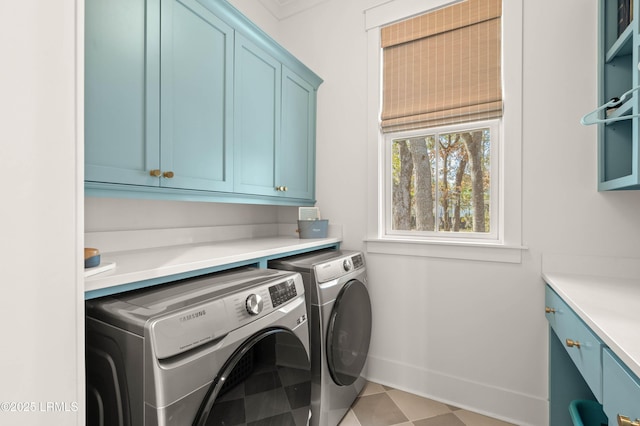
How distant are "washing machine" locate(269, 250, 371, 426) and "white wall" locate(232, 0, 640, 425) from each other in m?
0.35

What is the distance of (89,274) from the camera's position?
882mm

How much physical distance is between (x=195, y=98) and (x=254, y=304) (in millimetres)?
1011

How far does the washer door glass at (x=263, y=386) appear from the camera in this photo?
87 cm

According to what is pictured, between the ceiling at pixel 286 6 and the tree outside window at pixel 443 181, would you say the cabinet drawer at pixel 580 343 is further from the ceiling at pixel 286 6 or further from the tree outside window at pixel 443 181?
the ceiling at pixel 286 6

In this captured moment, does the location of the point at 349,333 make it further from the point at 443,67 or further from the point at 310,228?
the point at 443,67

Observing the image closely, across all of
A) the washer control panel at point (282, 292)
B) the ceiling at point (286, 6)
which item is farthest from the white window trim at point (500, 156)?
the washer control panel at point (282, 292)

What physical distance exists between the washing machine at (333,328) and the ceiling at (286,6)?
1.98 m

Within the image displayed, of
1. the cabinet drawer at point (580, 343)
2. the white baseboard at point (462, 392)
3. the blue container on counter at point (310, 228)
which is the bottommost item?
the white baseboard at point (462, 392)

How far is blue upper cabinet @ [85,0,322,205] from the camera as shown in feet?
3.60

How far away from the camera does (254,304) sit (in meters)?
1.04

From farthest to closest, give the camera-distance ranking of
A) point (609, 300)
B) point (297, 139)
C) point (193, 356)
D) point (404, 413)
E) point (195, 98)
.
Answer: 1. point (297, 139)
2. point (404, 413)
3. point (195, 98)
4. point (609, 300)
5. point (193, 356)

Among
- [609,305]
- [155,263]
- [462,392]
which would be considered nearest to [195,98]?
[155,263]

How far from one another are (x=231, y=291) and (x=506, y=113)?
178 cm
